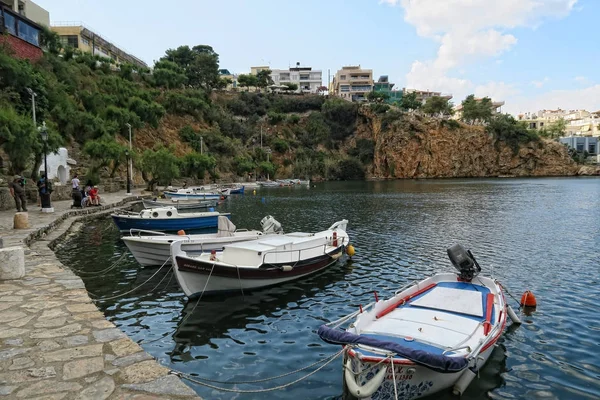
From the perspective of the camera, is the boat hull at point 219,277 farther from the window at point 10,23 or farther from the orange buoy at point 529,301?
the window at point 10,23

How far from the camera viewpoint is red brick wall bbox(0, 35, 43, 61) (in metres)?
49.0

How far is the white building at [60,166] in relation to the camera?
40875 mm

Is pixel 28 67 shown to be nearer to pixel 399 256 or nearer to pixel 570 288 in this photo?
pixel 399 256

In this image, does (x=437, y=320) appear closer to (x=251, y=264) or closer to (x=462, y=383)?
(x=462, y=383)

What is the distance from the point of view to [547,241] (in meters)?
22.3

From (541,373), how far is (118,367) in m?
7.85

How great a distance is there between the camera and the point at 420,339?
7.32m

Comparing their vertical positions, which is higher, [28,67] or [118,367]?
[28,67]

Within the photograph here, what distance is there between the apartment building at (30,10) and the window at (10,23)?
40.1ft

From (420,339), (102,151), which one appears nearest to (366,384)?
(420,339)

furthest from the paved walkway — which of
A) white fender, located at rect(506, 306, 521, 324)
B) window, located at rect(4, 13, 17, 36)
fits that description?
window, located at rect(4, 13, 17, 36)

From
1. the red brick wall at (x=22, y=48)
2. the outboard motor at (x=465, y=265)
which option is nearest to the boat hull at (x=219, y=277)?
the outboard motor at (x=465, y=265)

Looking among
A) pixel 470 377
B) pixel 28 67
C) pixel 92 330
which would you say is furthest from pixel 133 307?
pixel 28 67

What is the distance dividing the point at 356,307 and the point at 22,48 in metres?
60.0
